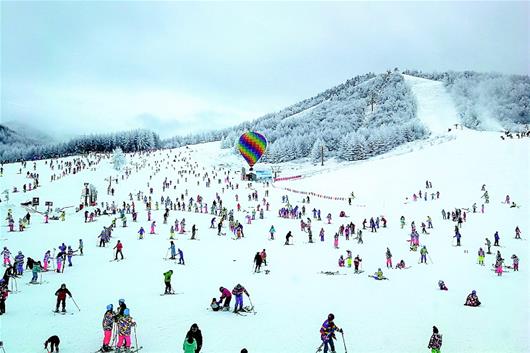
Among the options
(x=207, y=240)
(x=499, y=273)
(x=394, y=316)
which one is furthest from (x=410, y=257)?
(x=207, y=240)

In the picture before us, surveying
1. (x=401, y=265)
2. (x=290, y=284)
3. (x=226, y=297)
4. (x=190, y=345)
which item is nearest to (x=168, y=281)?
(x=226, y=297)

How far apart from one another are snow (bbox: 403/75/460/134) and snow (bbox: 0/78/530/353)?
61.1m

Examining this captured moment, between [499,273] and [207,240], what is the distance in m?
14.0

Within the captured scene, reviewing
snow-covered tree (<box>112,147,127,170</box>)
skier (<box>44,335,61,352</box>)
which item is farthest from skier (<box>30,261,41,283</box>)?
snow-covered tree (<box>112,147,127,170</box>)

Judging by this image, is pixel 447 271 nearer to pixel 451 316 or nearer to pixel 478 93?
pixel 451 316

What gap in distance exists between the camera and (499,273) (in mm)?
17359

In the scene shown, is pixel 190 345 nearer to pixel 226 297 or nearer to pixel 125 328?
pixel 125 328

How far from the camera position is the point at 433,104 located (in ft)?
377

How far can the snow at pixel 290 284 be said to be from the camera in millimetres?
10500

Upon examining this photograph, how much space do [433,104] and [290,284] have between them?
4386 inches

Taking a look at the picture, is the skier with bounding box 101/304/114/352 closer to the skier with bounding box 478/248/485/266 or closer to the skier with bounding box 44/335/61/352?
the skier with bounding box 44/335/61/352

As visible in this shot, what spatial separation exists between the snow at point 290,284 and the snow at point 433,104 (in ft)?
200

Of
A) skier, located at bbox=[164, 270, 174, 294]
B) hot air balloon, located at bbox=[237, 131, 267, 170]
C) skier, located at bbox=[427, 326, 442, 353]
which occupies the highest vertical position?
hot air balloon, located at bbox=[237, 131, 267, 170]

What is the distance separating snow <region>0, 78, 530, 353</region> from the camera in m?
10.5
